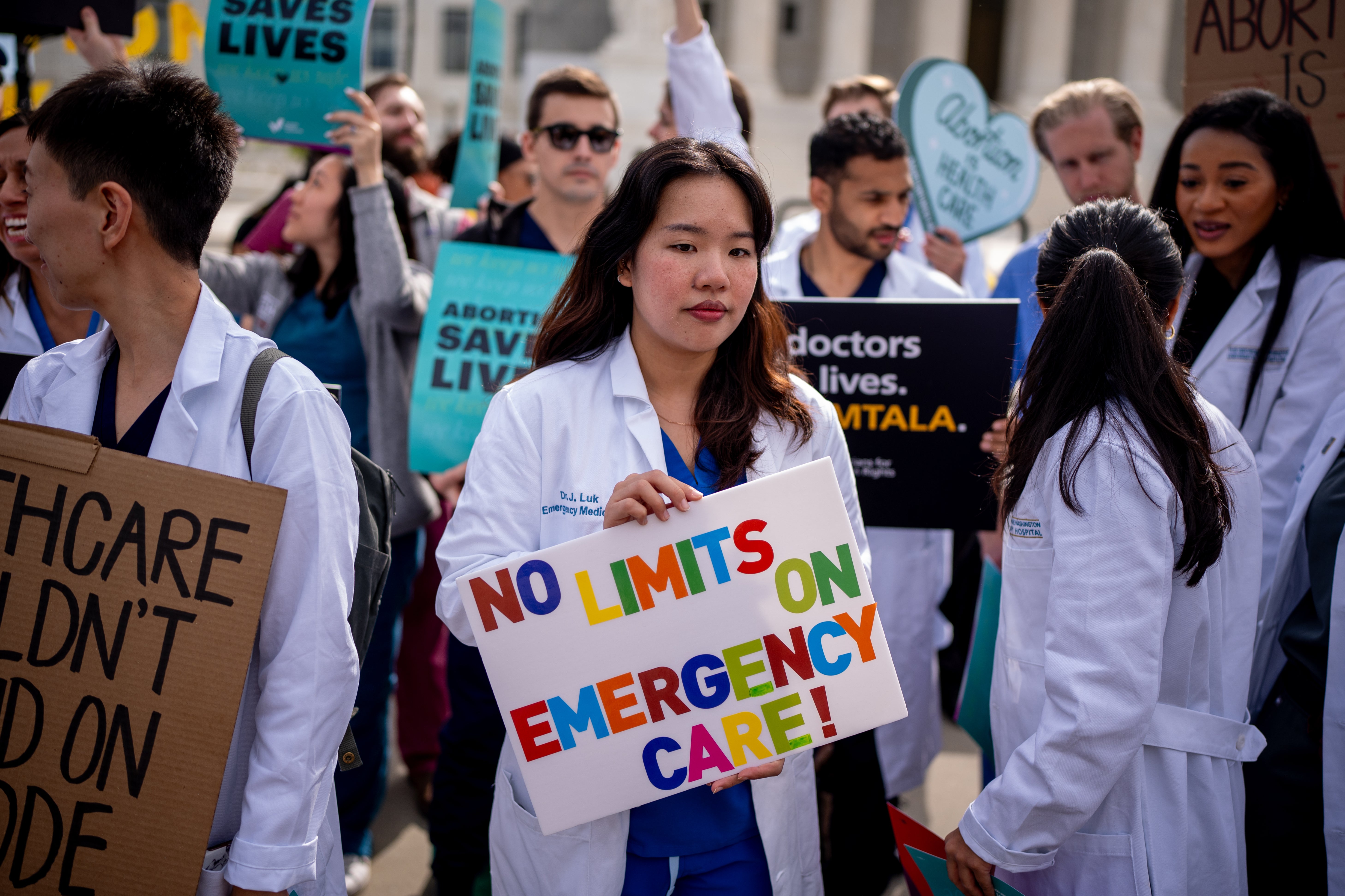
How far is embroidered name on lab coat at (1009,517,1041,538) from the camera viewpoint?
1802 mm

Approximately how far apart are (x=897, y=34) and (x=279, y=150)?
812 inches

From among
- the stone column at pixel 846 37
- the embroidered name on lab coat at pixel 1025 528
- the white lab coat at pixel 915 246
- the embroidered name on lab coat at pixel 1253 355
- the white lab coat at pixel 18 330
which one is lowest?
the embroidered name on lab coat at pixel 1025 528

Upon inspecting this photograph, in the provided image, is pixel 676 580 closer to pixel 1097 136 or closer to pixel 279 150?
pixel 1097 136

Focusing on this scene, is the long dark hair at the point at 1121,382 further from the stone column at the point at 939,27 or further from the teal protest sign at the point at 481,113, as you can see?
the stone column at the point at 939,27

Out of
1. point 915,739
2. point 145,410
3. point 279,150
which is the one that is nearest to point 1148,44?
point 279,150

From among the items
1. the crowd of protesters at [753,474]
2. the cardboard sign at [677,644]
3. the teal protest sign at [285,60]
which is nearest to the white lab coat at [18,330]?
the crowd of protesters at [753,474]

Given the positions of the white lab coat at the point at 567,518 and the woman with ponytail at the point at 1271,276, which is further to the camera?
the woman with ponytail at the point at 1271,276

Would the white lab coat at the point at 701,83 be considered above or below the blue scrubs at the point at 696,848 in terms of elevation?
above

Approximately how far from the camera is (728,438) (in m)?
1.94

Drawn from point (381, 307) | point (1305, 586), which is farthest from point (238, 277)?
point (1305, 586)

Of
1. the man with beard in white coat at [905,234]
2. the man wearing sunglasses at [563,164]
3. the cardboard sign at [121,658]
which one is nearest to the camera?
the cardboard sign at [121,658]

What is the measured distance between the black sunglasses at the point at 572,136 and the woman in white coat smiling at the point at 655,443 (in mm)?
1725

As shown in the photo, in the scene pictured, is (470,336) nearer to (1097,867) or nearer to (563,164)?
(563,164)

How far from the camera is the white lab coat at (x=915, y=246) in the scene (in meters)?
3.86
